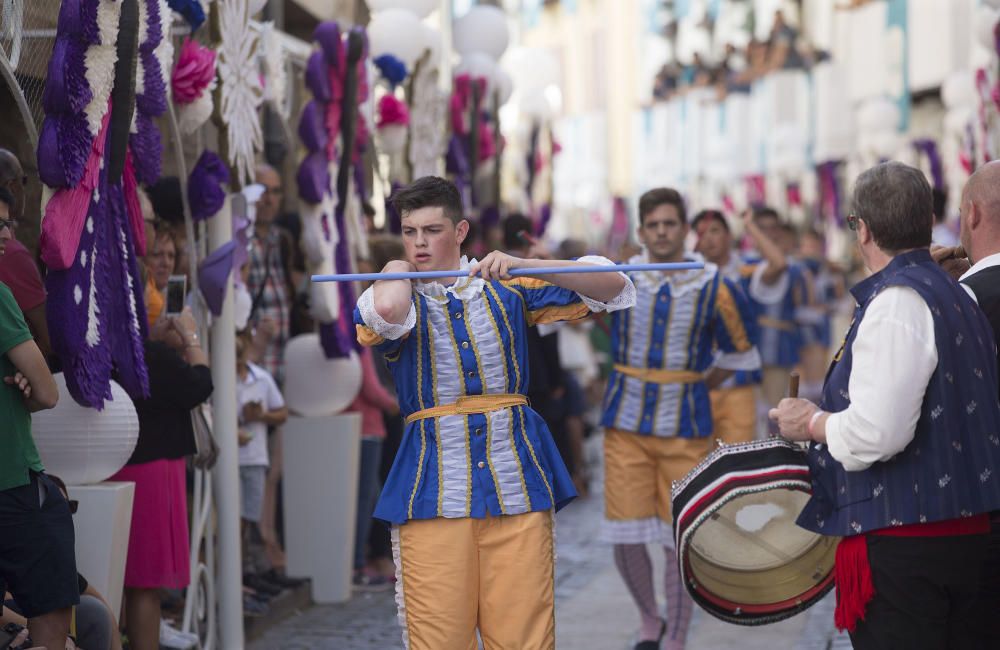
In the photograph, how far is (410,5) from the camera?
10039mm

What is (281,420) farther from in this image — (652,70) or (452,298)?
(652,70)

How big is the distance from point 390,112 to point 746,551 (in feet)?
17.2

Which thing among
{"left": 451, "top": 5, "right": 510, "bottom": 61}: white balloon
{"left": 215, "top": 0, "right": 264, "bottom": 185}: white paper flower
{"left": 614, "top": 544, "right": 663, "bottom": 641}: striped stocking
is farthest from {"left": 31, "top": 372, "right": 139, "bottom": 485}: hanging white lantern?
{"left": 451, "top": 5, "right": 510, "bottom": 61}: white balloon

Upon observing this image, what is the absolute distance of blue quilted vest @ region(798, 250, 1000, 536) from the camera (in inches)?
159

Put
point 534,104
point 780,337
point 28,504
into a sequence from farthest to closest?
1. point 534,104
2. point 780,337
3. point 28,504

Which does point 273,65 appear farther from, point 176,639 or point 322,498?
point 176,639

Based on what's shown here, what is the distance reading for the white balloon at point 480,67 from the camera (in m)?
12.3

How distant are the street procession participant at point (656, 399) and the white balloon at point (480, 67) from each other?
17.6 feet

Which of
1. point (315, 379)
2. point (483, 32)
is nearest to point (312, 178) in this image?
point (315, 379)

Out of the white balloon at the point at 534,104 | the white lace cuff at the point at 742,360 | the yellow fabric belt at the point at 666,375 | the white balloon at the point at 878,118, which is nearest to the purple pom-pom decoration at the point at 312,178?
the yellow fabric belt at the point at 666,375

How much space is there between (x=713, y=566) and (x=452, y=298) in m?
1.12

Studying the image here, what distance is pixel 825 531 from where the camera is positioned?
4.25m

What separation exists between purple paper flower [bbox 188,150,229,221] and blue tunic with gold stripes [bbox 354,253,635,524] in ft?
6.39

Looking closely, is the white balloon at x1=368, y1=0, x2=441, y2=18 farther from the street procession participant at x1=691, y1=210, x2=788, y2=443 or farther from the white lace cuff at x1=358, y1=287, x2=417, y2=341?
the white lace cuff at x1=358, y1=287, x2=417, y2=341
